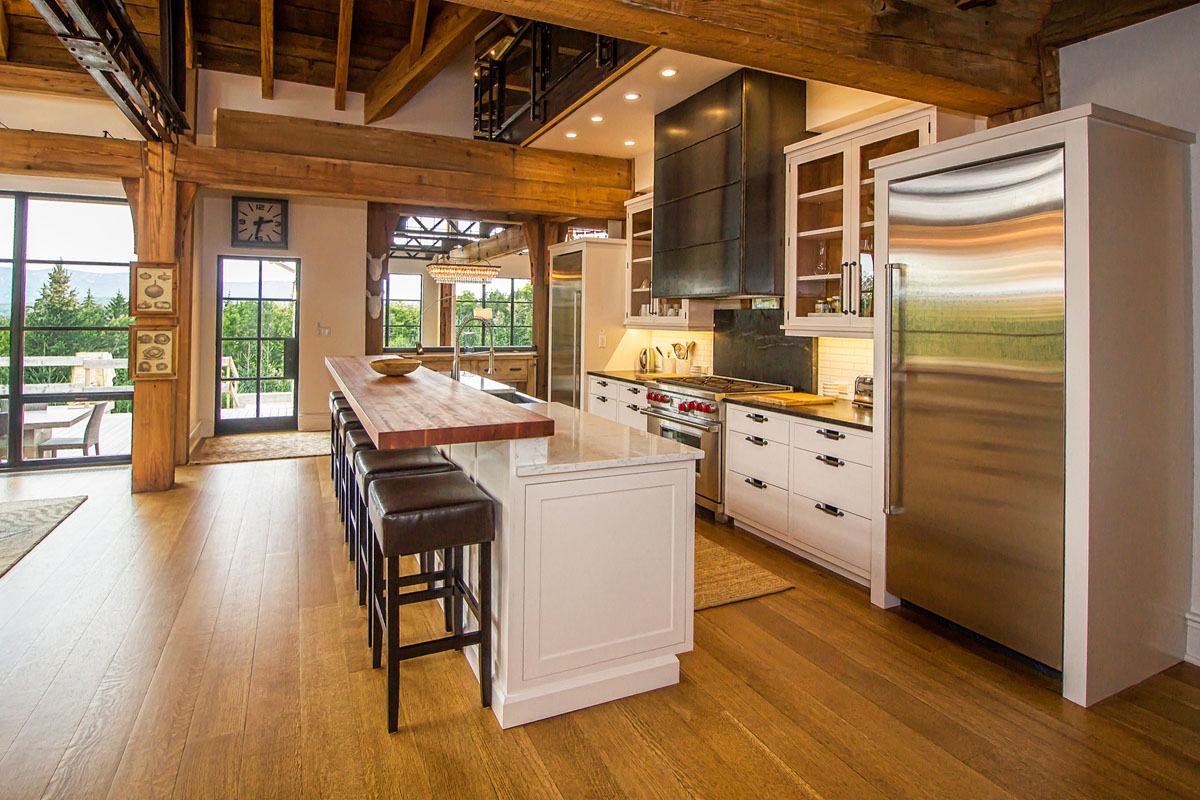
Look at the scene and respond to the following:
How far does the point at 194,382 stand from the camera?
24.0 ft

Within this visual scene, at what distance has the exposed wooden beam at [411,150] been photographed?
6082 mm

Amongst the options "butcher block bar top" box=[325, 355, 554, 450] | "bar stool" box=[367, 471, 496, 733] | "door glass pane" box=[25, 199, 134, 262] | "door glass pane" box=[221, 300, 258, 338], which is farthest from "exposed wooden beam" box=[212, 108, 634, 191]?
"bar stool" box=[367, 471, 496, 733]

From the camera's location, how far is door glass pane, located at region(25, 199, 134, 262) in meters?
6.26

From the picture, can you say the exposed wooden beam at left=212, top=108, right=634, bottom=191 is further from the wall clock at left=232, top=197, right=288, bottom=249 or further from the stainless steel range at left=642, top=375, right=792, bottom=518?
the stainless steel range at left=642, top=375, right=792, bottom=518

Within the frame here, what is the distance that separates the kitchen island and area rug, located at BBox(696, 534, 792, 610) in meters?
0.78

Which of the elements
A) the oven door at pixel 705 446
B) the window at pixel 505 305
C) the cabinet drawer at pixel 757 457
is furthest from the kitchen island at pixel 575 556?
the window at pixel 505 305

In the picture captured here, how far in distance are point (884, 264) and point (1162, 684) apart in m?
1.99

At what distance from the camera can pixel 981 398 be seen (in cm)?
273

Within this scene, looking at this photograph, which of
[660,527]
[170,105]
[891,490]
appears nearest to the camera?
[660,527]

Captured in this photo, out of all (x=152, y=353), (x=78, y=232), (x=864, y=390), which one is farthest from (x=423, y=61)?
(x=864, y=390)

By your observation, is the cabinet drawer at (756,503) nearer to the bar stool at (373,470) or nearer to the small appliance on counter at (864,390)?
the small appliance on counter at (864,390)

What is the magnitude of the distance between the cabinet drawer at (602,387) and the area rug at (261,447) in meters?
2.80

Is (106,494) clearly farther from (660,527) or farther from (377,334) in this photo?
(660,527)

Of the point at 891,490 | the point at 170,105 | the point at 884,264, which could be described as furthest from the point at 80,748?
the point at 170,105
